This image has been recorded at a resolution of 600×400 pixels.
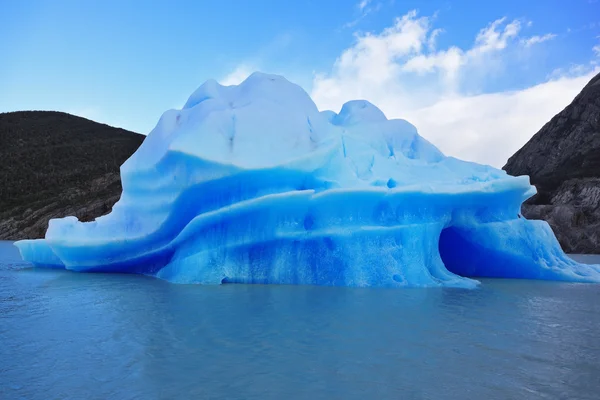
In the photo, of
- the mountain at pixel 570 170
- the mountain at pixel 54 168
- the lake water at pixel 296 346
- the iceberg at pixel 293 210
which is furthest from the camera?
the mountain at pixel 54 168

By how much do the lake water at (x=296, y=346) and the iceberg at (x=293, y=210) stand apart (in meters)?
1.10

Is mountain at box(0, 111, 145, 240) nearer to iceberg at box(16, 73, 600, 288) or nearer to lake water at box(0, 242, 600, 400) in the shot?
iceberg at box(16, 73, 600, 288)

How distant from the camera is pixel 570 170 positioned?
101 ft

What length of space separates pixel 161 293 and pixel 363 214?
3.10m

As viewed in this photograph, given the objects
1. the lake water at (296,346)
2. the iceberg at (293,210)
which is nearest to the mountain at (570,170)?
the iceberg at (293,210)

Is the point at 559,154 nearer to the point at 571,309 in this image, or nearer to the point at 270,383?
the point at 571,309

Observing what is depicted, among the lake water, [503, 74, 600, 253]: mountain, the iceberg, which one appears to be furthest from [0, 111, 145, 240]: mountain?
the lake water

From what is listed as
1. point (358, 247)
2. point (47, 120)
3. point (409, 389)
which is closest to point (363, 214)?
point (358, 247)

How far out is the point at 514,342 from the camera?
11.8 feet

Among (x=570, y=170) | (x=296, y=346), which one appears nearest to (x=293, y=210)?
(x=296, y=346)

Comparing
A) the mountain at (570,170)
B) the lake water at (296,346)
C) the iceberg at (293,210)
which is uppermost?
the mountain at (570,170)

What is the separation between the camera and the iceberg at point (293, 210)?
680cm

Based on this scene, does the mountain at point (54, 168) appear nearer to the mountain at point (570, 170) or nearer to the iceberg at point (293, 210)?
the iceberg at point (293, 210)

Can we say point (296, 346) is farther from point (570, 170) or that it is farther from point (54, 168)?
point (54, 168)
